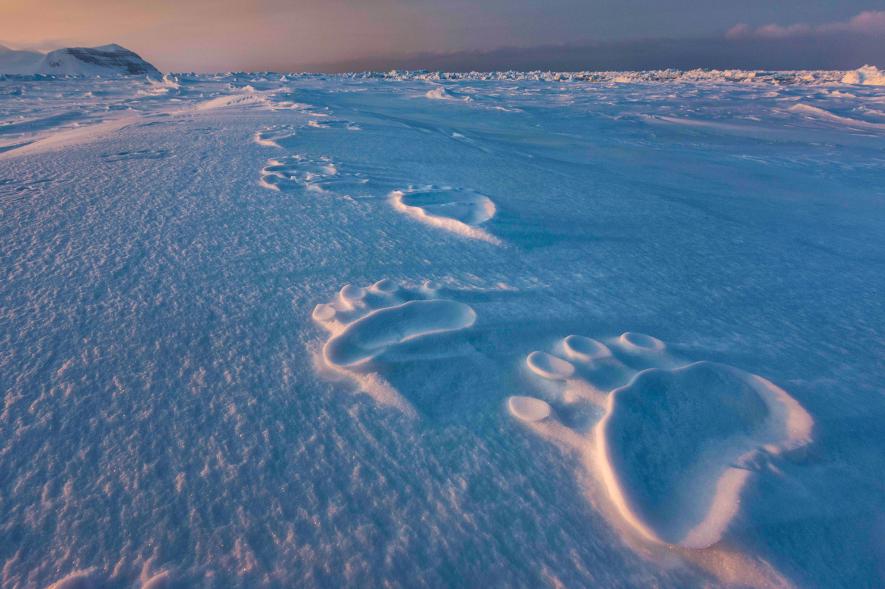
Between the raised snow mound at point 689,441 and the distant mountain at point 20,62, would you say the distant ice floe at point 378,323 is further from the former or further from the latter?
the distant mountain at point 20,62

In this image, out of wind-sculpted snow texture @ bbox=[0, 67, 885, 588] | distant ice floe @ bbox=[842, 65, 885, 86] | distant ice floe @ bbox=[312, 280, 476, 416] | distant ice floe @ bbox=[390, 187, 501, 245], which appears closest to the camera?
wind-sculpted snow texture @ bbox=[0, 67, 885, 588]

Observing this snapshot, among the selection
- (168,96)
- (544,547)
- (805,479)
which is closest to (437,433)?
(544,547)

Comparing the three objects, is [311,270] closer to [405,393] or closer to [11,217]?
[405,393]

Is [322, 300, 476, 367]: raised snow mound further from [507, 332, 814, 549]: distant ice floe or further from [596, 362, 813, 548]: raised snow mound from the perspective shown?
[596, 362, 813, 548]: raised snow mound

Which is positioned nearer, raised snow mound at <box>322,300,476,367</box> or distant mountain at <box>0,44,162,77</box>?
raised snow mound at <box>322,300,476,367</box>

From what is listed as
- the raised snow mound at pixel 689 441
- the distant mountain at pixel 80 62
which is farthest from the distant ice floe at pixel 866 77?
the distant mountain at pixel 80 62

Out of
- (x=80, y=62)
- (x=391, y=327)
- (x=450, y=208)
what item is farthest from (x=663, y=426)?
(x=80, y=62)

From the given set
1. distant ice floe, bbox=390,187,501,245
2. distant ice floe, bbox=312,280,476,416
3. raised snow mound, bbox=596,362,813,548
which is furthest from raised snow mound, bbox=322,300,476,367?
distant ice floe, bbox=390,187,501,245
